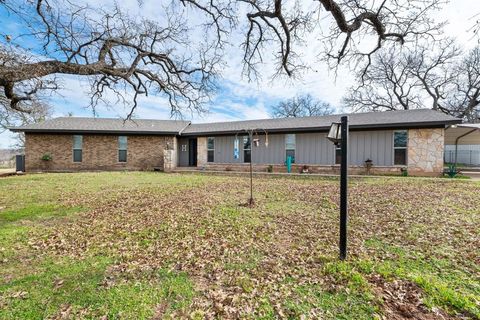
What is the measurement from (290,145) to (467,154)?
19.3 m

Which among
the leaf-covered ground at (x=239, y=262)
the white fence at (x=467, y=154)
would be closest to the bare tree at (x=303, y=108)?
the white fence at (x=467, y=154)

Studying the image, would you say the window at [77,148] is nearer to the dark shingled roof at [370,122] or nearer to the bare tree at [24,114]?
the bare tree at [24,114]

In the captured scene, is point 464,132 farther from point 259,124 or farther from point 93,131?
point 93,131

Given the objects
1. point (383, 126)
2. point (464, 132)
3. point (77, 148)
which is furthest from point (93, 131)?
point (464, 132)

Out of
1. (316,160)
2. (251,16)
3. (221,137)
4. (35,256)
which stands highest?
(251,16)

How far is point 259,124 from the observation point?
58.3ft

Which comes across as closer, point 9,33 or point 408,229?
point 408,229

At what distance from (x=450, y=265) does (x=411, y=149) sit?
1156 cm

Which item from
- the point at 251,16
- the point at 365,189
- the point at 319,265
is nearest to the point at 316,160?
the point at 365,189

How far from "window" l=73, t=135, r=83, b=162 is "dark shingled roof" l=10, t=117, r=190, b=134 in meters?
0.78

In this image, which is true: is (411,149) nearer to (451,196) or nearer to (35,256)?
(451,196)

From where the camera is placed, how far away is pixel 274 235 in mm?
4570

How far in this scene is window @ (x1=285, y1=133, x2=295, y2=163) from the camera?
15.8 m

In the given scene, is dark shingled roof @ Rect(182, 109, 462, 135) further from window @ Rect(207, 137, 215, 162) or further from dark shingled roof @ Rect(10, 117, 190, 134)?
dark shingled roof @ Rect(10, 117, 190, 134)
